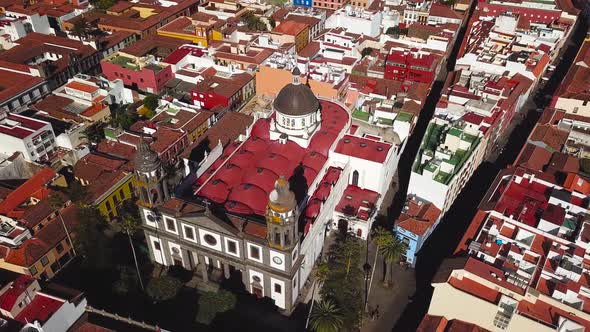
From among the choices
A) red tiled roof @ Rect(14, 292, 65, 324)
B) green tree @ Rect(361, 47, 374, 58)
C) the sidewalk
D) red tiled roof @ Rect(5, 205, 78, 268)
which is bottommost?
the sidewalk

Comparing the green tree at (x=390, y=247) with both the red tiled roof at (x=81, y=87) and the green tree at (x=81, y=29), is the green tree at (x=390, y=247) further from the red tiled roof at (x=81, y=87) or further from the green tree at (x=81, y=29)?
the green tree at (x=81, y=29)

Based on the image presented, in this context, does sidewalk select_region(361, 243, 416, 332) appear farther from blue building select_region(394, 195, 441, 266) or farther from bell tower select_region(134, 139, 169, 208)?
bell tower select_region(134, 139, 169, 208)

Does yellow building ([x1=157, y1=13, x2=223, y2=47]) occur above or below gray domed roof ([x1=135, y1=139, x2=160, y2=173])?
below

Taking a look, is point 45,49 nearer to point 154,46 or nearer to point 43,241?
point 154,46

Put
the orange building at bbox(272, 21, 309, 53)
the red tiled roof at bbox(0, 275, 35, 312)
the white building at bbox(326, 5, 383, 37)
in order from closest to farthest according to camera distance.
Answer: the red tiled roof at bbox(0, 275, 35, 312), the orange building at bbox(272, 21, 309, 53), the white building at bbox(326, 5, 383, 37)

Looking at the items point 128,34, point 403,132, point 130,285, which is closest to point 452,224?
point 403,132

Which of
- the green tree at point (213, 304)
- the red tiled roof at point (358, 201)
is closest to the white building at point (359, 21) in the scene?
the red tiled roof at point (358, 201)

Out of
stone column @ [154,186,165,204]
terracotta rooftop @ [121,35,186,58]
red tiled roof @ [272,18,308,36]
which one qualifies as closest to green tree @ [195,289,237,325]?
stone column @ [154,186,165,204]

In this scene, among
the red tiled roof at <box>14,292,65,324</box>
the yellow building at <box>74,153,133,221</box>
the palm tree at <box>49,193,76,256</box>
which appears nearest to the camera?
the red tiled roof at <box>14,292,65,324</box>
